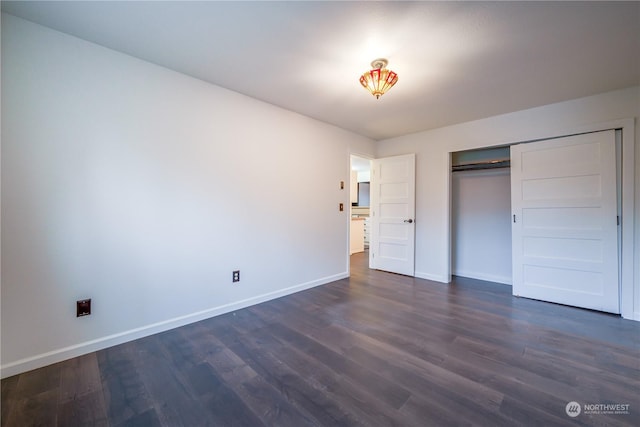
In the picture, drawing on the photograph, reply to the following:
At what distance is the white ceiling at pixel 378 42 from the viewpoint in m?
1.64

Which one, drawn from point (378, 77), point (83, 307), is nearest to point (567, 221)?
point (378, 77)

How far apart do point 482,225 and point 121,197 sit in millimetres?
4703

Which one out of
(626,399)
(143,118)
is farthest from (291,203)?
(626,399)

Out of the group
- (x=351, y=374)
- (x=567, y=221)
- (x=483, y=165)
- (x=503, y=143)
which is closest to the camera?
(x=351, y=374)

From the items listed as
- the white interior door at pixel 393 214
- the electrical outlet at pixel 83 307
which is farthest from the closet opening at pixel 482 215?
the electrical outlet at pixel 83 307

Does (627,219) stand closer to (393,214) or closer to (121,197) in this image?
(393,214)

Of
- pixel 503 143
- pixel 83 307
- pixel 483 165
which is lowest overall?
pixel 83 307

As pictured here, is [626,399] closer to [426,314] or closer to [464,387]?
[464,387]

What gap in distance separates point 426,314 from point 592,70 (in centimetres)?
275

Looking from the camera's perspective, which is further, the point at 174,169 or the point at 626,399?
the point at 174,169

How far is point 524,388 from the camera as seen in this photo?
5.19 feet

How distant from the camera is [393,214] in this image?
4.41 metres

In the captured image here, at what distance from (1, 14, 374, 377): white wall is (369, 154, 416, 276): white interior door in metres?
2.04

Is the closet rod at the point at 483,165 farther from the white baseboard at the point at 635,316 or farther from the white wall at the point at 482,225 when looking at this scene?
the white baseboard at the point at 635,316
